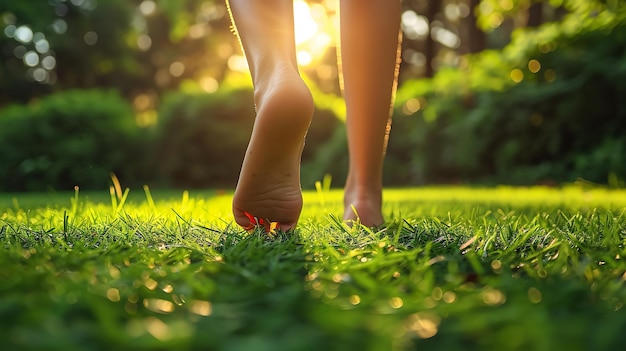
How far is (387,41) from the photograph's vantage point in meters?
1.87

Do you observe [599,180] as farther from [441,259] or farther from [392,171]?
[441,259]

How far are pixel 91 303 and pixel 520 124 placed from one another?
658 cm

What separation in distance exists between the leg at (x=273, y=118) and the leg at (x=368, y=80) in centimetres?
30

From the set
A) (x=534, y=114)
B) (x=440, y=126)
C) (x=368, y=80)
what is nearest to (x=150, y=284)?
(x=368, y=80)

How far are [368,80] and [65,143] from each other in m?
6.38

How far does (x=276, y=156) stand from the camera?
4.83 feet

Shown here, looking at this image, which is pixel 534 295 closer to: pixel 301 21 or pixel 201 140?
pixel 201 140

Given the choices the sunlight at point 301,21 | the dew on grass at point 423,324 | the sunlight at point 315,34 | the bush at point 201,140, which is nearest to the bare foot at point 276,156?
the sunlight at point 301,21

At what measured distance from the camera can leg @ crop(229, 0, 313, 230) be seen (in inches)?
56.3

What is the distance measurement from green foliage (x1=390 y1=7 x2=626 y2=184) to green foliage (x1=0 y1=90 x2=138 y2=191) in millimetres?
3792

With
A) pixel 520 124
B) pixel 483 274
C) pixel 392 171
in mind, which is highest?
pixel 483 274

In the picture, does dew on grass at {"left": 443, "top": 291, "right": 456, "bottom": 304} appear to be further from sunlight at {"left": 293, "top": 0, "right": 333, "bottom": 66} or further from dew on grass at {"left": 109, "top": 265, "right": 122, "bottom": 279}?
sunlight at {"left": 293, "top": 0, "right": 333, "bottom": 66}

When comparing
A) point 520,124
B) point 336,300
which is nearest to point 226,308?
point 336,300

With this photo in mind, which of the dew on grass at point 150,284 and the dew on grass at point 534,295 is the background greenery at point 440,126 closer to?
the dew on grass at point 534,295
